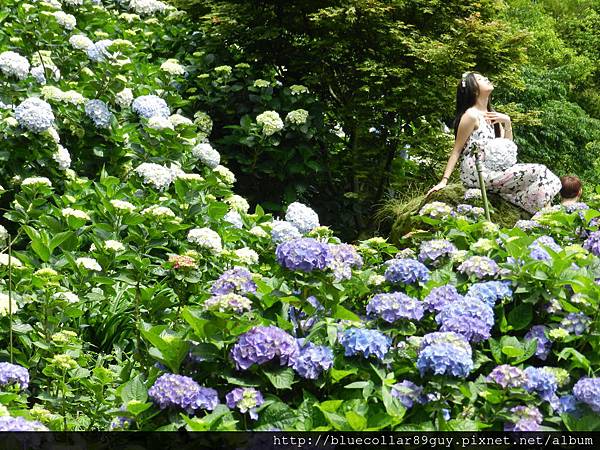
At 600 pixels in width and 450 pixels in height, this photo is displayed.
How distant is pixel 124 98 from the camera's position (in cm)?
472

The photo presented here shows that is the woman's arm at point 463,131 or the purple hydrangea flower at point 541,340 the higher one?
the purple hydrangea flower at point 541,340

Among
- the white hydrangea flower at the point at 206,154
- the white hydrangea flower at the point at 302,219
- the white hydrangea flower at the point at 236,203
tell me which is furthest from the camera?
the white hydrangea flower at the point at 206,154

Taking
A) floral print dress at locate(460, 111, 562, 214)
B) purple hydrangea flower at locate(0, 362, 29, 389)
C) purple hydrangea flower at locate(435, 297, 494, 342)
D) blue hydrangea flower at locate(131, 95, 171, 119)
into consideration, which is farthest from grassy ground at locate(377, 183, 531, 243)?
purple hydrangea flower at locate(0, 362, 29, 389)

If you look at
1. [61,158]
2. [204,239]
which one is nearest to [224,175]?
[61,158]

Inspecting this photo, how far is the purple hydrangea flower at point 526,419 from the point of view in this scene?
1653 mm

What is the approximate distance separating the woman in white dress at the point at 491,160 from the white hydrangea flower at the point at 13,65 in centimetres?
267

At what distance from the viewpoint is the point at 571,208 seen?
9.77ft

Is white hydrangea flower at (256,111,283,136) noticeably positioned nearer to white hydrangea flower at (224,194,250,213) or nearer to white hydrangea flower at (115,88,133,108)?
white hydrangea flower at (115,88,133,108)

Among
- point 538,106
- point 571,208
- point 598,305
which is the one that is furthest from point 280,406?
point 538,106

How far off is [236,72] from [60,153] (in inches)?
104

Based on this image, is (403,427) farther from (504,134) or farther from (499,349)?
(504,134)

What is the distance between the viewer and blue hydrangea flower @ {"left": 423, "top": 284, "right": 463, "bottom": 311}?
Result: 6.39ft

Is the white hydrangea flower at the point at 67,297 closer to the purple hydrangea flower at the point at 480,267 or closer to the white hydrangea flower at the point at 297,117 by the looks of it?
the purple hydrangea flower at the point at 480,267

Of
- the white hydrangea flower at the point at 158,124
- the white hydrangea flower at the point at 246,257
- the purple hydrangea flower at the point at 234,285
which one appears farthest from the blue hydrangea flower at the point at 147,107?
the purple hydrangea flower at the point at 234,285
